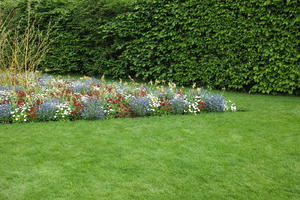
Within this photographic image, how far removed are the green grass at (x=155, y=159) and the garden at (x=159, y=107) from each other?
19mm

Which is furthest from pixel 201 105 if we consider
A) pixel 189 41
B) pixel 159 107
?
pixel 189 41

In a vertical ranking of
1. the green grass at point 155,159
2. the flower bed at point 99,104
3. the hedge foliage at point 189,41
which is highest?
the hedge foliage at point 189,41

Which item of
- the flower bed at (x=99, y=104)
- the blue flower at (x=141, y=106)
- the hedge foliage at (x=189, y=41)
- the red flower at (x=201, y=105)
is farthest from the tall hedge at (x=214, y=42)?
the blue flower at (x=141, y=106)

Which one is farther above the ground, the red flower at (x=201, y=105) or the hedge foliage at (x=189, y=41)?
the hedge foliage at (x=189, y=41)

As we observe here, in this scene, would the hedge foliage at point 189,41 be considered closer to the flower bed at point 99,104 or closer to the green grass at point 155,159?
the flower bed at point 99,104

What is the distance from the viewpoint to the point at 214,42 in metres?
9.52

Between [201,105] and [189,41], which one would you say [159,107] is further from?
[189,41]

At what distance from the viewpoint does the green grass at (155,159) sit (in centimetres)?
369

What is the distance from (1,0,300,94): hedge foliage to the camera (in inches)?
340

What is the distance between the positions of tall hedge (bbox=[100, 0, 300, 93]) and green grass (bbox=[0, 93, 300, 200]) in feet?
8.30

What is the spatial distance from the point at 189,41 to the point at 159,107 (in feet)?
11.6

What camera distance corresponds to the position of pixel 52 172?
4.09 meters

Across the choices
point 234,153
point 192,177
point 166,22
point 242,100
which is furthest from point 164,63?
point 192,177

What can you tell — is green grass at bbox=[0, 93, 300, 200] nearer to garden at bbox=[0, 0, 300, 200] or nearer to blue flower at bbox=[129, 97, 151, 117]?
garden at bbox=[0, 0, 300, 200]
